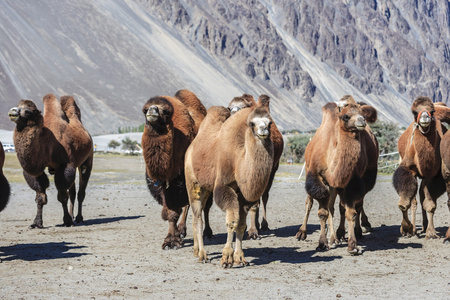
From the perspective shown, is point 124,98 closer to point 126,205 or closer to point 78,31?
point 78,31

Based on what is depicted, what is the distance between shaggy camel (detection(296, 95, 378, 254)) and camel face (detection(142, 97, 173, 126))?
93.2 inches

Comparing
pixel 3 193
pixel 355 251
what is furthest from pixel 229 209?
pixel 3 193

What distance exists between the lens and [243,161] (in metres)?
8.38

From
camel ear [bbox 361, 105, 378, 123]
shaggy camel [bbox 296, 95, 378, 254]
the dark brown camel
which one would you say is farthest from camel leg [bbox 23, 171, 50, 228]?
the dark brown camel

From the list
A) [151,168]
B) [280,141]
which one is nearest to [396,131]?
[280,141]

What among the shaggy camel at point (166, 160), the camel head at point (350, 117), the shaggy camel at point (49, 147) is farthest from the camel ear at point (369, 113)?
the shaggy camel at point (49, 147)

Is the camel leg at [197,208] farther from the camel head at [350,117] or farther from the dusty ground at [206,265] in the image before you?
the camel head at [350,117]

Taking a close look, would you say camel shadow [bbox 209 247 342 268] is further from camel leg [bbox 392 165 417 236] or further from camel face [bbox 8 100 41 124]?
camel face [bbox 8 100 41 124]

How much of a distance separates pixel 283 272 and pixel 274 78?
469ft

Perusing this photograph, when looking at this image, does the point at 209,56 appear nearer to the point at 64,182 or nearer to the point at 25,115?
the point at 64,182

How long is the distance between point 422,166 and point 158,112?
4453mm

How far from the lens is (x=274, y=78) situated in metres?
150

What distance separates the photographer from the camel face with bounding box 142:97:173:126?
9922 mm

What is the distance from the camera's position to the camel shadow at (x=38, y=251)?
30.6 ft
